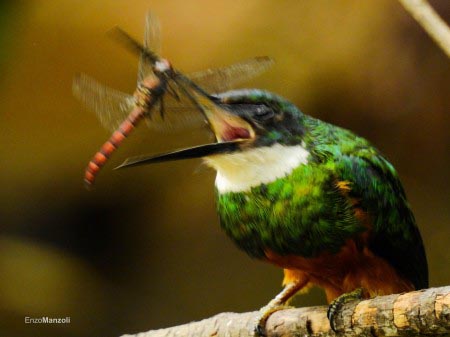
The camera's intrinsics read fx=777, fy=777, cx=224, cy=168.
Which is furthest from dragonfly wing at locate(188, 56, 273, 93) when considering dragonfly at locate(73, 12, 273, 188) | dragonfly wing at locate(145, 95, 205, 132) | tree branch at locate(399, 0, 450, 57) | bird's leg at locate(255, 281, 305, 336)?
tree branch at locate(399, 0, 450, 57)

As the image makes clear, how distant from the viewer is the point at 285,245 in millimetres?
2350

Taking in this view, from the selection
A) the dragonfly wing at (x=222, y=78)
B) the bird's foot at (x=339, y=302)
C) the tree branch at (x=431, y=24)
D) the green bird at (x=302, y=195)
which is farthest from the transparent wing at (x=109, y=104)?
the tree branch at (x=431, y=24)

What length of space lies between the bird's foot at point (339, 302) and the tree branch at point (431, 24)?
2.85 ft

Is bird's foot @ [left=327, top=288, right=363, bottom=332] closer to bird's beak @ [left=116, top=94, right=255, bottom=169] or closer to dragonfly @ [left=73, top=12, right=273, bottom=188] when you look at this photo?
bird's beak @ [left=116, top=94, right=255, bottom=169]

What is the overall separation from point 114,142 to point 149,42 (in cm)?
52

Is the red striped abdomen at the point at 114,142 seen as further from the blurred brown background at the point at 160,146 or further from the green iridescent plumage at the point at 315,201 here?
the blurred brown background at the point at 160,146

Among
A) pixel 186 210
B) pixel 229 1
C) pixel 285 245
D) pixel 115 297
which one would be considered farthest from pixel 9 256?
pixel 285 245

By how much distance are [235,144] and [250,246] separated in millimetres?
344

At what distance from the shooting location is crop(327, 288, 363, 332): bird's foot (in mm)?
2238

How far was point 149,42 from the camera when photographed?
2.73m

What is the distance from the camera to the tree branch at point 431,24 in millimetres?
1664

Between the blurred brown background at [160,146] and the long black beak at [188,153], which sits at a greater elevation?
the blurred brown background at [160,146]

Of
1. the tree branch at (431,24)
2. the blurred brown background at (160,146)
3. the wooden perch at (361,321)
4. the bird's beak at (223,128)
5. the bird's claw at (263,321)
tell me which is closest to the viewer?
the tree branch at (431,24)

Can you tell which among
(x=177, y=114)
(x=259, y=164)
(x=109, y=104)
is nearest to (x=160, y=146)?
(x=109, y=104)
